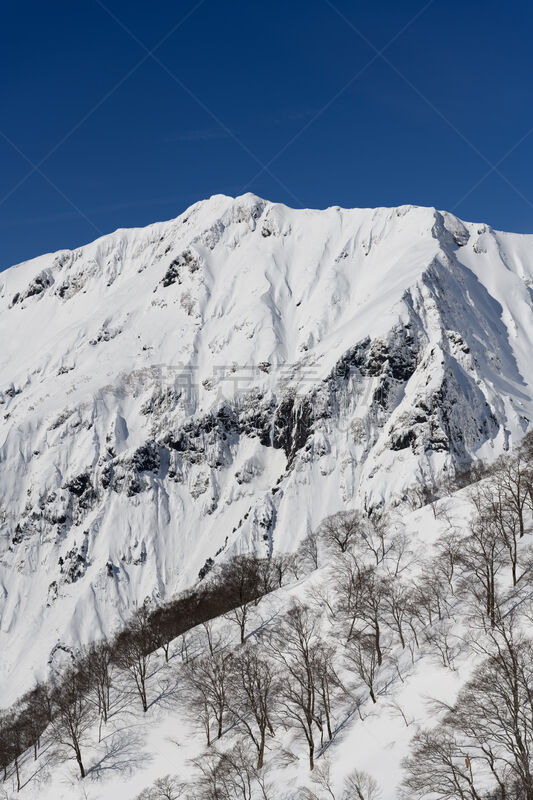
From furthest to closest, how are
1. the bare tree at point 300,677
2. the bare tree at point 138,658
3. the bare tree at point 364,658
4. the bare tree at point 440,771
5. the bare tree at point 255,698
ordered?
the bare tree at point 138,658 < the bare tree at point 364,658 < the bare tree at point 255,698 < the bare tree at point 300,677 < the bare tree at point 440,771

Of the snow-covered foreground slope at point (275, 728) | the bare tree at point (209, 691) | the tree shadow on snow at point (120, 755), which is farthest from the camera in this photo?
the tree shadow on snow at point (120, 755)

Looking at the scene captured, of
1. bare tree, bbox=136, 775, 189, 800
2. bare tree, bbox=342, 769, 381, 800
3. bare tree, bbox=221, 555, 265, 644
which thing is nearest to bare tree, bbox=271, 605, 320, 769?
→ bare tree, bbox=342, 769, 381, 800

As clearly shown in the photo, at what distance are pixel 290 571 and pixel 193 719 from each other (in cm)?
4510

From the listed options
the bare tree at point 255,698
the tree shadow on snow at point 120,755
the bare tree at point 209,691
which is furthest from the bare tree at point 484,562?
the tree shadow on snow at point 120,755

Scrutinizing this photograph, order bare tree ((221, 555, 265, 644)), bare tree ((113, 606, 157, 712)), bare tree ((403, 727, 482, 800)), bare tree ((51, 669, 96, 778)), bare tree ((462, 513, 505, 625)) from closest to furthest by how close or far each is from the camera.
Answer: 1. bare tree ((403, 727, 482, 800))
2. bare tree ((462, 513, 505, 625))
3. bare tree ((51, 669, 96, 778))
4. bare tree ((113, 606, 157, 712))
5. bare tree ((221, 555, 265, 644))

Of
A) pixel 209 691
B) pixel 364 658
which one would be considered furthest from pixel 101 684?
pixel 364 658

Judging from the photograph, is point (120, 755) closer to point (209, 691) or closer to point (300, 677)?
point (209, 691)

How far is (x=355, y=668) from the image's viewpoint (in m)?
57.8

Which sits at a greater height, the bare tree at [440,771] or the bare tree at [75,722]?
the bare tree at [75,722]

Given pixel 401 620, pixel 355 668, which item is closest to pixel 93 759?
pixel 355 668

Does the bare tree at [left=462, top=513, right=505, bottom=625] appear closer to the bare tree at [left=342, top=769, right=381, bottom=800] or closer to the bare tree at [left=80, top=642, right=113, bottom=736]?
the bare tree at [left=342, top=769, right=381, bottom=800]

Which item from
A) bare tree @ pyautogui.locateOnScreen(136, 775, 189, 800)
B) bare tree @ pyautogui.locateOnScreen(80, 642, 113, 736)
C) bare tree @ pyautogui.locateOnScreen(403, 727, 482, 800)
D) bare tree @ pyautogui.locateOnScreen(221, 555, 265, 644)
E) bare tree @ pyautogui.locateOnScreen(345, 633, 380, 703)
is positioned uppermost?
bare tree @ pyautogui.locateOnScreen(221, 555, 265, 644)

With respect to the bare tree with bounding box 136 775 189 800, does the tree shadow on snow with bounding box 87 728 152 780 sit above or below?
above

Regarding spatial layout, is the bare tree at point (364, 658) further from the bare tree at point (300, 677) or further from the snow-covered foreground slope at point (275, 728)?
the bare tree at point (300, 677)
